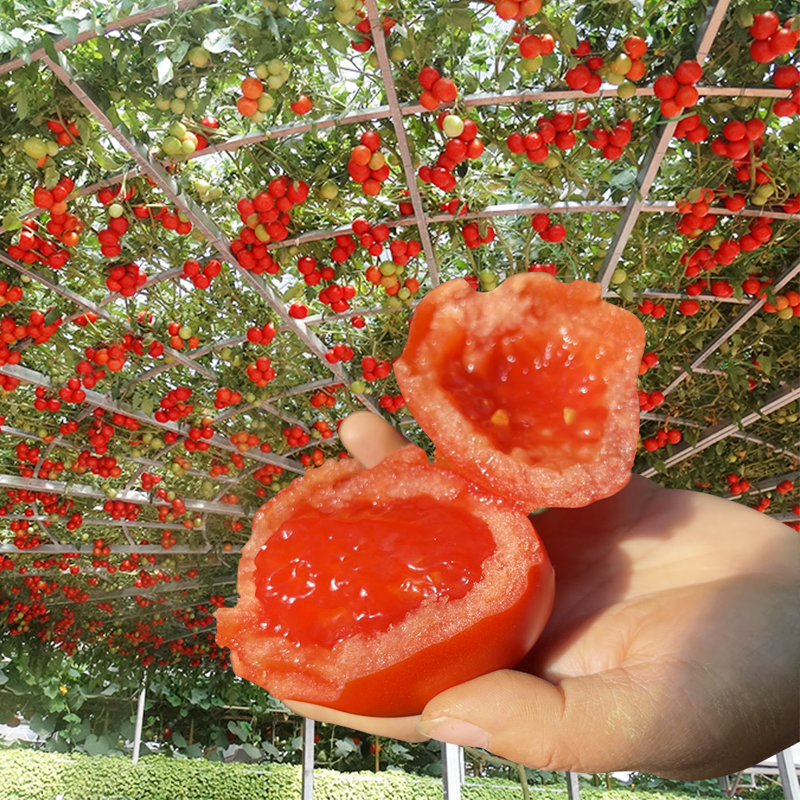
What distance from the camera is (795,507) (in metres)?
8.75

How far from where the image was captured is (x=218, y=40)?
276 cm

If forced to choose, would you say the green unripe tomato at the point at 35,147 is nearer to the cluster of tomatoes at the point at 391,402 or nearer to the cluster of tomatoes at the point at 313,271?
the cluster of tomatoes at the point at 313,271

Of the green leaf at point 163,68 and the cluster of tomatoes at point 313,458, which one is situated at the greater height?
the cluster of tomatoes at point 313,458

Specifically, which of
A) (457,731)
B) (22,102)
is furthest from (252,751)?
(457,731)

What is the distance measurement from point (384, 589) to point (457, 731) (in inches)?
11.8

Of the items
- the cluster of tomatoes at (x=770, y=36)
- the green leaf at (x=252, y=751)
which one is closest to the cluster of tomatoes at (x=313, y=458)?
the cluster of tomatoes at (x=770, y=36)

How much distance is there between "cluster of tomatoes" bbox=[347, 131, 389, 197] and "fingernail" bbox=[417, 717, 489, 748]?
2.93 m

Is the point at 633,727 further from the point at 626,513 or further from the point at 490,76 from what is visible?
the point at 490,76

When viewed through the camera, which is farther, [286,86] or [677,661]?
[286,86]

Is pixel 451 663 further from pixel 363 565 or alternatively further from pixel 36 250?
pixel 36 250

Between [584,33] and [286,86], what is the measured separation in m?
1.29

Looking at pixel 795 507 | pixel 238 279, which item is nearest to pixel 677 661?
pixel 238 279

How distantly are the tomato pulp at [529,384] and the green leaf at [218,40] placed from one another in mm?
1972

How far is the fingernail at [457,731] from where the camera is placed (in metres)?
0.93
